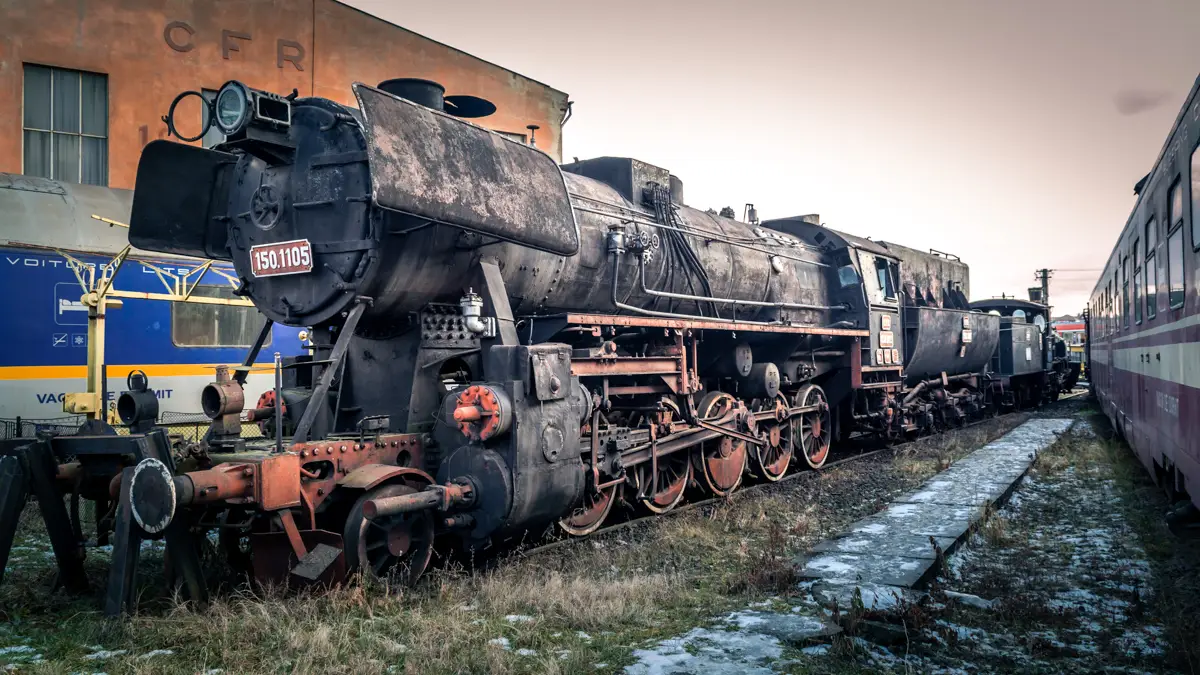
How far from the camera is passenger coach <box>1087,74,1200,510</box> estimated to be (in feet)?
17.9

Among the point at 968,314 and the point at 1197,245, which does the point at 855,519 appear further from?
the point at 968,314

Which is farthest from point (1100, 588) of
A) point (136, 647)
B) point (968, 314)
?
point (968, 314)

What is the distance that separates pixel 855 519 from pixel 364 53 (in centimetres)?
1643

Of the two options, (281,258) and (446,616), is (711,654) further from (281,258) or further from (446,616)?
(281,258)

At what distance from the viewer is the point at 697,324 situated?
8.36 m

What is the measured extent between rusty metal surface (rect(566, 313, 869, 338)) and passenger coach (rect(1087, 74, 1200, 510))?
343cm

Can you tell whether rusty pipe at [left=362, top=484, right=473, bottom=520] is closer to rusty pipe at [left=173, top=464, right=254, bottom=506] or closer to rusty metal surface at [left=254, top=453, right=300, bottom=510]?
rusty metal surface at [left=254, top=453, right=300, bottom=510]

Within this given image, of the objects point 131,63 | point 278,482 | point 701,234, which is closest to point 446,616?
point 278,482

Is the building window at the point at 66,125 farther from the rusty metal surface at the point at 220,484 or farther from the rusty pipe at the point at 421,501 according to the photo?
the rusty pipe at the point at 421,501

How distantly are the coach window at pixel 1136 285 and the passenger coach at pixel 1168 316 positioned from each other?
0.4 inches

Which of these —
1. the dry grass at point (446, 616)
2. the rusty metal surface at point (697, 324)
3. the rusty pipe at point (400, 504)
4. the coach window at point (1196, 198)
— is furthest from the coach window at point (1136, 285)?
the rusty pipe at point (400, 504)

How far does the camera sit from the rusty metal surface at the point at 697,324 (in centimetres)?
691

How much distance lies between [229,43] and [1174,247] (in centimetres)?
1753

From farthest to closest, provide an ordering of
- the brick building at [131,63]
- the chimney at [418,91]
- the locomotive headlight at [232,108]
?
1. the brick building at [131,63]
2. the chimney at [418,91]
3. the locomotive headlight at [232,108]
